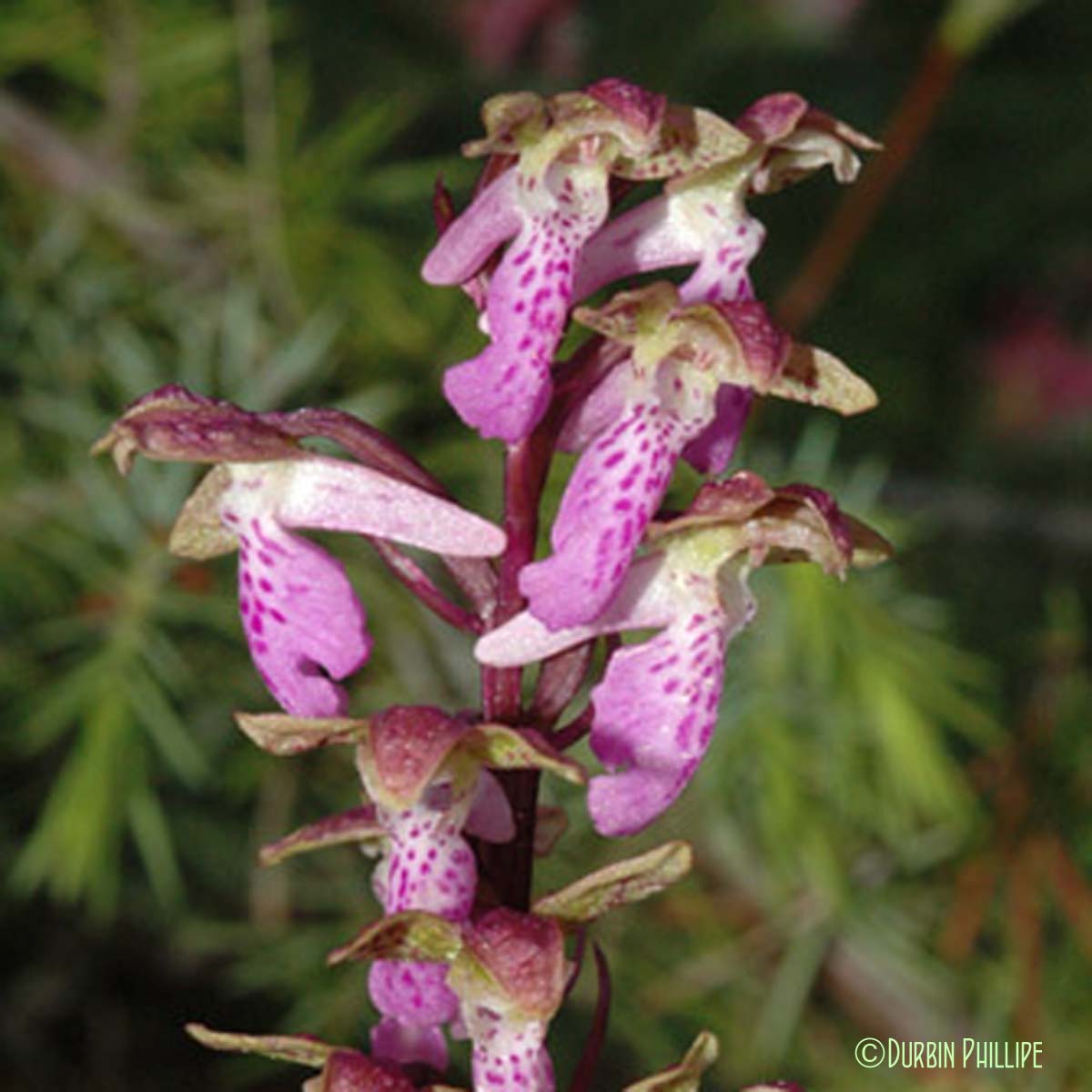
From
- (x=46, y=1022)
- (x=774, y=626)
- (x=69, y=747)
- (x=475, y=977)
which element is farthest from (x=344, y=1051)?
(x=46, y=1022)

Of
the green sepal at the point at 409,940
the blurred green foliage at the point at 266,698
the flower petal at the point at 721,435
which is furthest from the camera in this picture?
the blurred green foliage at the point at 266,698

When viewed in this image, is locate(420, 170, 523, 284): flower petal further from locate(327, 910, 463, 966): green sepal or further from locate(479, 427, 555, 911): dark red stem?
locate(327, 910, 463, 966): green sepal

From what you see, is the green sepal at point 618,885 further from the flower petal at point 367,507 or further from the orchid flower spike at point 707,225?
the orchid flower spike at point 707,225

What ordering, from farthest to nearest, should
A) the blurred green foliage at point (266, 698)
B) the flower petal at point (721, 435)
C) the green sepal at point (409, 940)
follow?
1. the blurred green foliage at point (266, 698)
2. the flower petal at point (721, 435)
3. the green sepal at point (409, 940)

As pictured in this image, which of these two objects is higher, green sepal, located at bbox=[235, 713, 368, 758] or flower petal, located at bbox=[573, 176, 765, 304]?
flower petal, located at bbox=[573, 176, 765, 304]

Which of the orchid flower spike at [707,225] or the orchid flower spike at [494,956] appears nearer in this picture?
the orchid flower spike at [494,956]

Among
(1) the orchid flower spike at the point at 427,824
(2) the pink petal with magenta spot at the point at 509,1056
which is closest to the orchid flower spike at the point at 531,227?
(1) the orchid flower spike at the point at 427,824

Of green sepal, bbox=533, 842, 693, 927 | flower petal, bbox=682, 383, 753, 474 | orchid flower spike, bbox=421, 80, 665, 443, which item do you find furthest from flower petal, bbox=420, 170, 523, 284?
green sepal, bbox=533, 842, 693, 927
